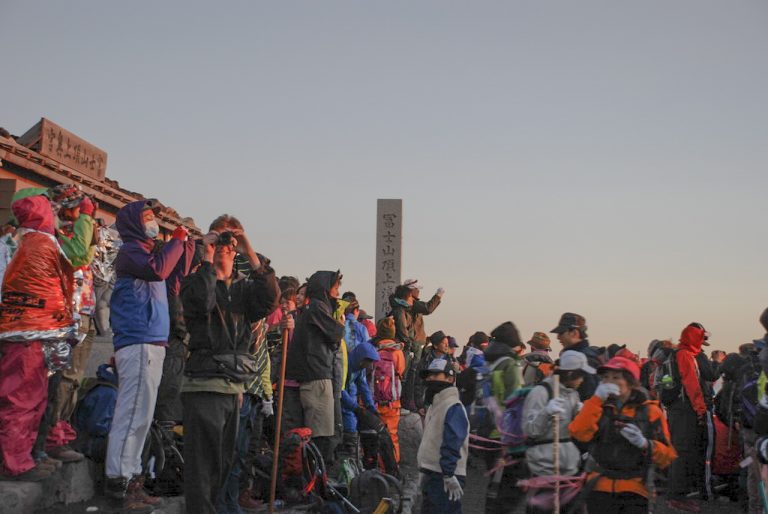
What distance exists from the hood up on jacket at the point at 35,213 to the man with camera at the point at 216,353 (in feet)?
4.77

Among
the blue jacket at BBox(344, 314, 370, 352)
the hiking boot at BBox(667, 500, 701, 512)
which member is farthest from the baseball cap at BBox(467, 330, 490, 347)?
the hiking boot at BBox(667, 500, 701, 512)

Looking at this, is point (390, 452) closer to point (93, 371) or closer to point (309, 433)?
point (309, 433)

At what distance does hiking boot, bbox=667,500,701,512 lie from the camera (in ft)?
36.5

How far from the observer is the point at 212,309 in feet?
19.7

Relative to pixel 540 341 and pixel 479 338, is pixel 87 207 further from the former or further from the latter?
pixel 479 338

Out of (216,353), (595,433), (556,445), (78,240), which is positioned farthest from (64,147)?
(595,433)

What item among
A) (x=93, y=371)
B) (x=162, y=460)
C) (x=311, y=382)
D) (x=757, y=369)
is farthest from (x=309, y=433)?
(x=757, y=369)

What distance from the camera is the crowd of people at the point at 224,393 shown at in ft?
19.7

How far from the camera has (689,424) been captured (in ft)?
38.4

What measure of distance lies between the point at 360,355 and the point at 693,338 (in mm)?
4835

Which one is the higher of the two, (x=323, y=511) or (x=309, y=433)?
(x=309, y=433)

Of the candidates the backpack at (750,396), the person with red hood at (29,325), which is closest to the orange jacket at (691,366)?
the backpack at (750,396)

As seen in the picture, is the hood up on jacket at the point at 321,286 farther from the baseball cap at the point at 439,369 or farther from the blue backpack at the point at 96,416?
the blue backpack at the point at 96,416

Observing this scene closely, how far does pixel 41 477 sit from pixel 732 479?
9849 mm
